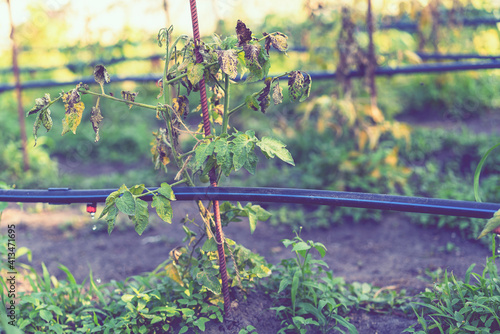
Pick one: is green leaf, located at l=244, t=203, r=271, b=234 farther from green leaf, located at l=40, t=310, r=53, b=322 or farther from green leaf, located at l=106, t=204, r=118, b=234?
green leaf, located at l=40, t=310, r=53, b=322

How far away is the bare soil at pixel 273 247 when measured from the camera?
8.50ft

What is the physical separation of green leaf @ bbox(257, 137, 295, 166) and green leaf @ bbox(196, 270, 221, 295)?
559 mm

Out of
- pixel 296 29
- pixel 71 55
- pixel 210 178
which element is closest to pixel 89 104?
pixel 71 55

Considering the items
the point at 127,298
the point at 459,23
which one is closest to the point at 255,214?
the point at 127,298

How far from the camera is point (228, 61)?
5.13 feet

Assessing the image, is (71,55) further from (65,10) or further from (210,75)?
(210,75)

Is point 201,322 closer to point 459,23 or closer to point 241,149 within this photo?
point 241,149

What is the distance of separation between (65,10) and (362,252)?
5282mm

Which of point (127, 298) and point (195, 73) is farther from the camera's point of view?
point (127, 298)

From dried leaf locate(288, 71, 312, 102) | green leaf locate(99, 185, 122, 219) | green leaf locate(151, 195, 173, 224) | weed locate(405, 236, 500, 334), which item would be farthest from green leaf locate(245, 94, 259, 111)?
weed locate(405, 236, 500, 334)

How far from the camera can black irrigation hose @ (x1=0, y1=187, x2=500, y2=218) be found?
5.16ft

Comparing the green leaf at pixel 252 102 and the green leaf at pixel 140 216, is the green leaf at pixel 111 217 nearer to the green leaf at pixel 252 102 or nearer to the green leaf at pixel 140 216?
the green leaf at pixel 140 216

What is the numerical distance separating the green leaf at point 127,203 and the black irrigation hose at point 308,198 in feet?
0.47

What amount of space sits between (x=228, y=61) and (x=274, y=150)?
353 mm
